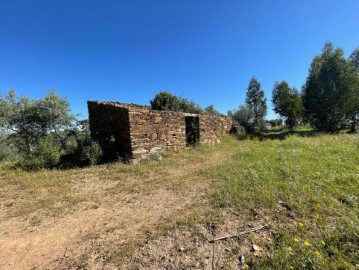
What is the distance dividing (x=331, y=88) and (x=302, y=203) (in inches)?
759

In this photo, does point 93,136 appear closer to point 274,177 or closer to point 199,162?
point 199,162

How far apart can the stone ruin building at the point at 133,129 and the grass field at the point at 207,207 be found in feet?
5.15

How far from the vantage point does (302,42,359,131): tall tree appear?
57.2 feet

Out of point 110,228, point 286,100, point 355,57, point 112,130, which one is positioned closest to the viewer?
point 110,228

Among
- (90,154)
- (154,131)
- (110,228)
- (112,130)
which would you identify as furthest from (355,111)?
(110,228)

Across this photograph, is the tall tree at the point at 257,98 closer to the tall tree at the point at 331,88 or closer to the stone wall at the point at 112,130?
the tall tree at the point at 331,88

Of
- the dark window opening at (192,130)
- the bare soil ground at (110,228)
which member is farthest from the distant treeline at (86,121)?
the dark window opening at (192,130)

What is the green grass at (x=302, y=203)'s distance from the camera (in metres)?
2.41

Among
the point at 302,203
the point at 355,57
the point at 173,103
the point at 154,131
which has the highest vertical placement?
the point at 355,57

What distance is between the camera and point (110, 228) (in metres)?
3.36

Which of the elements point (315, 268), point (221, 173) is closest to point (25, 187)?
point (221, 173)

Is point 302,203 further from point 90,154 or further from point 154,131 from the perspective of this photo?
point 90,154

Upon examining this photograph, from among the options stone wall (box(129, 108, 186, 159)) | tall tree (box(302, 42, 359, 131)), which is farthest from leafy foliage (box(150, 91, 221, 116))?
tall tree (box(302, 42, 359, 131))

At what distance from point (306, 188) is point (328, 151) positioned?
161 inches
